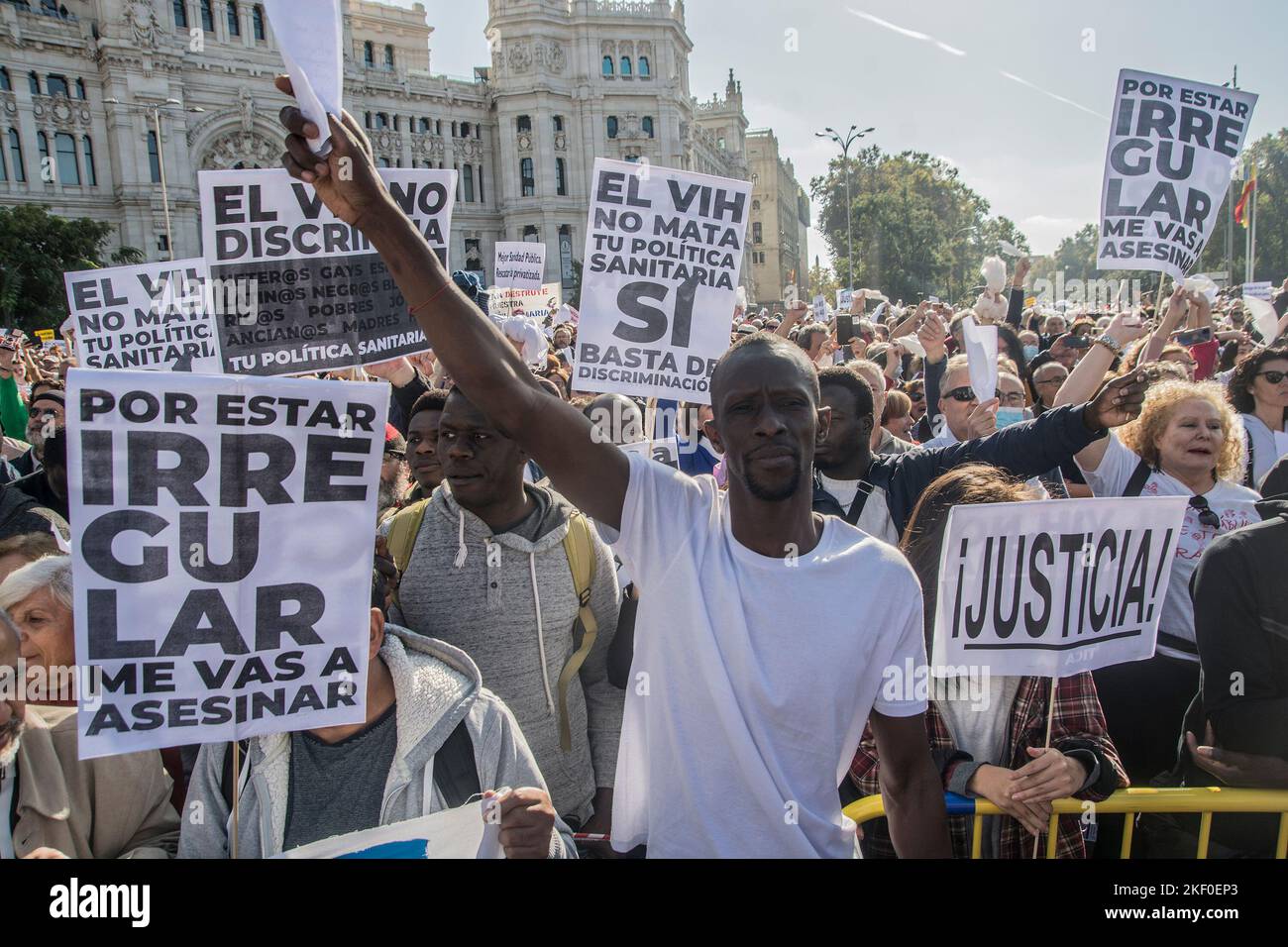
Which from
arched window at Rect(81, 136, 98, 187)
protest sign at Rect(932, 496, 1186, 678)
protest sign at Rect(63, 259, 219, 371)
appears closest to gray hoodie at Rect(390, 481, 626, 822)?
protest sign at Rect(932, 496, 1186, 678)

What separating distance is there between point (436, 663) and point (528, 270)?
10684 mm

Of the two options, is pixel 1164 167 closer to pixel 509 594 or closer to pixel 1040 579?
pixel 1040 579

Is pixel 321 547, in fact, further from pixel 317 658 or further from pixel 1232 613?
pixel 1232 613

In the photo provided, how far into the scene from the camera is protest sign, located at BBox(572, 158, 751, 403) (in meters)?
4.55

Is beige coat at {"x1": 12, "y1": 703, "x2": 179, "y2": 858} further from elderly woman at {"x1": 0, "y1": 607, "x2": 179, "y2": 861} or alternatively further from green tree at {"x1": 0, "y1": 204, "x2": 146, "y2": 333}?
green tree at {"x1": 0, "y1": 204, "x2": 146, "y2": 333}

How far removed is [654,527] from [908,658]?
1.95 ft

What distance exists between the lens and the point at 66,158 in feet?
155

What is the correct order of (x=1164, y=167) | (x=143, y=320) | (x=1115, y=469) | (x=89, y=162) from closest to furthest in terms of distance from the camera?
(x=1115, y=469)
(x=1164, y=167)
(x=143, y=320)
(x=89, y=162)

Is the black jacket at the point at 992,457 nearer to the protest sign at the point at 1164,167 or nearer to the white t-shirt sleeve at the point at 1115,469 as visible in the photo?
the white t-shirt sleeve at the point at 1115,469

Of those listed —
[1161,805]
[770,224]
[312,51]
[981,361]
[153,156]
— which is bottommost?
[1161,805]

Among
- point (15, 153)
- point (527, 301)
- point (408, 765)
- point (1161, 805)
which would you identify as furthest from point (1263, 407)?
point (15, 153)

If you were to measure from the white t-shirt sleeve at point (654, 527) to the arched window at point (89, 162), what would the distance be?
5637cm

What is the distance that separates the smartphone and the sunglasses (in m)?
4.39

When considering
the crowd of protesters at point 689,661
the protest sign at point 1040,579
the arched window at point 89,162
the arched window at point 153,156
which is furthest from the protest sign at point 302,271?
the arched window at point 89,162
